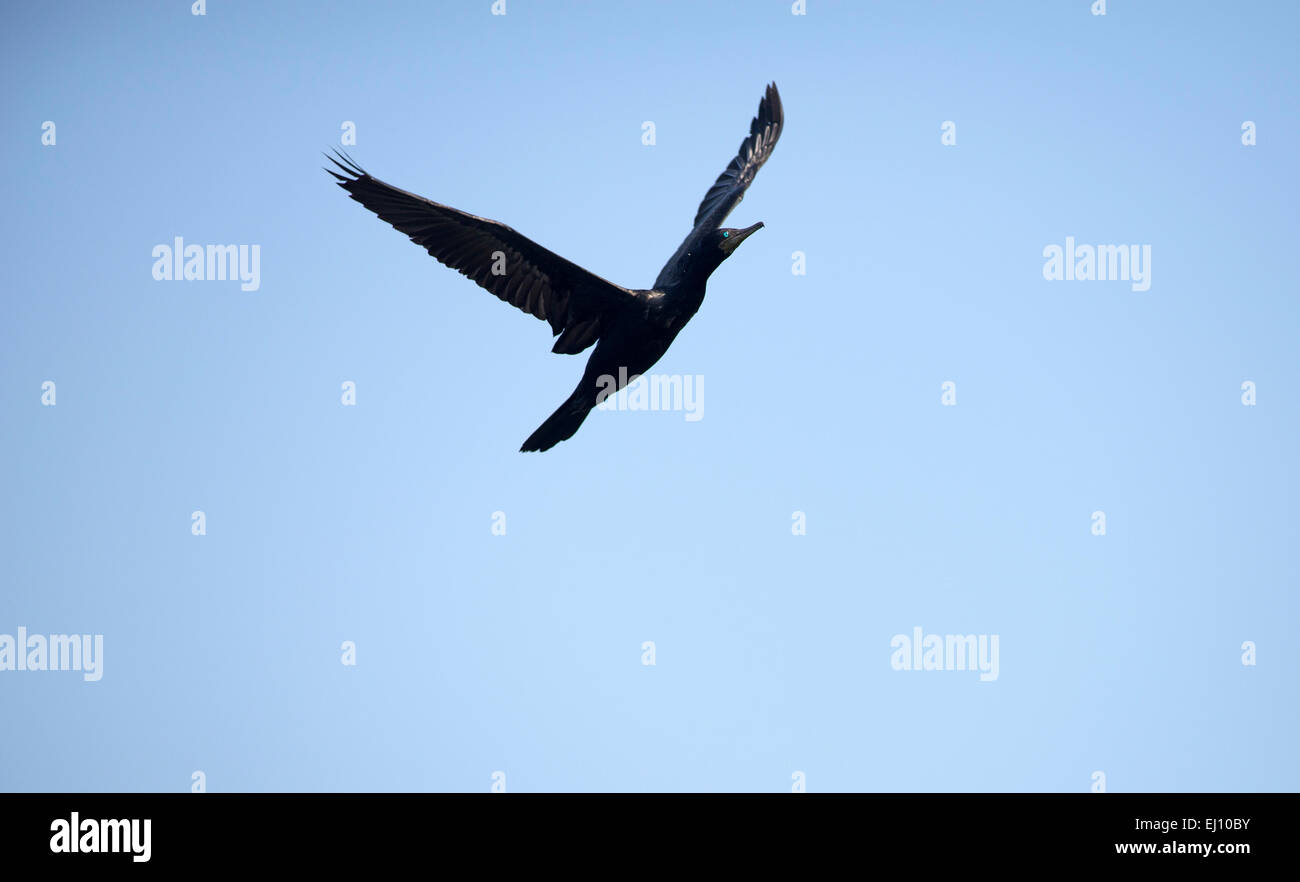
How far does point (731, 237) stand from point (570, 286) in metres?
1.76

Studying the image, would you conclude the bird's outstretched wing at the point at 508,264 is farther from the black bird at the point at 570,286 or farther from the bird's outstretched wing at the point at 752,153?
the bird's outstretched wing at the point at 752,153

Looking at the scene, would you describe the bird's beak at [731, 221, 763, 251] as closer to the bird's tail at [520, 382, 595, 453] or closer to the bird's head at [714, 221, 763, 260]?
the bird's head at [714, 221, 763, 260]

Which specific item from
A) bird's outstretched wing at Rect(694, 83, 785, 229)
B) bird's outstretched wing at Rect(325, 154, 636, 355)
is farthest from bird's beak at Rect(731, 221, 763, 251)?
bird's outstretched wing at Rect(694, 83, 785, 229)

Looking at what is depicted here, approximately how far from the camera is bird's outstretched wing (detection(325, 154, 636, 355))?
1149 centimetres

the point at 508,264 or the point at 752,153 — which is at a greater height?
the point at 752,153

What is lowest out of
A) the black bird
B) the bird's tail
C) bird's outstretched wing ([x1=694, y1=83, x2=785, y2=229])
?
the bird's tail

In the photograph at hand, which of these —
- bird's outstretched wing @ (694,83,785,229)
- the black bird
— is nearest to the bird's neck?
the black bird

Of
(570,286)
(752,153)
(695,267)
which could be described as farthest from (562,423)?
(752,153)

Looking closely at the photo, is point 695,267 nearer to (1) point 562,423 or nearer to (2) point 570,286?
(2) point 570,286

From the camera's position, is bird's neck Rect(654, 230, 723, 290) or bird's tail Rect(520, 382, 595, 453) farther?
bird's tail Rect(520, 382, 595, 453)

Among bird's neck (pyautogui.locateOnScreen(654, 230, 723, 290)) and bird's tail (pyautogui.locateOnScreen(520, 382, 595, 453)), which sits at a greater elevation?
bird's neck (pyautogui.locateOnScreen(654, 230, 723, 290))

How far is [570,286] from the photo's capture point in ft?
39.5

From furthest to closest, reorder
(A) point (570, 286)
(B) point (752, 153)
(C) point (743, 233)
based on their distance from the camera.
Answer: (B) point (752, 153) < (A) point (570, 286) < (C) point (743, 233)
